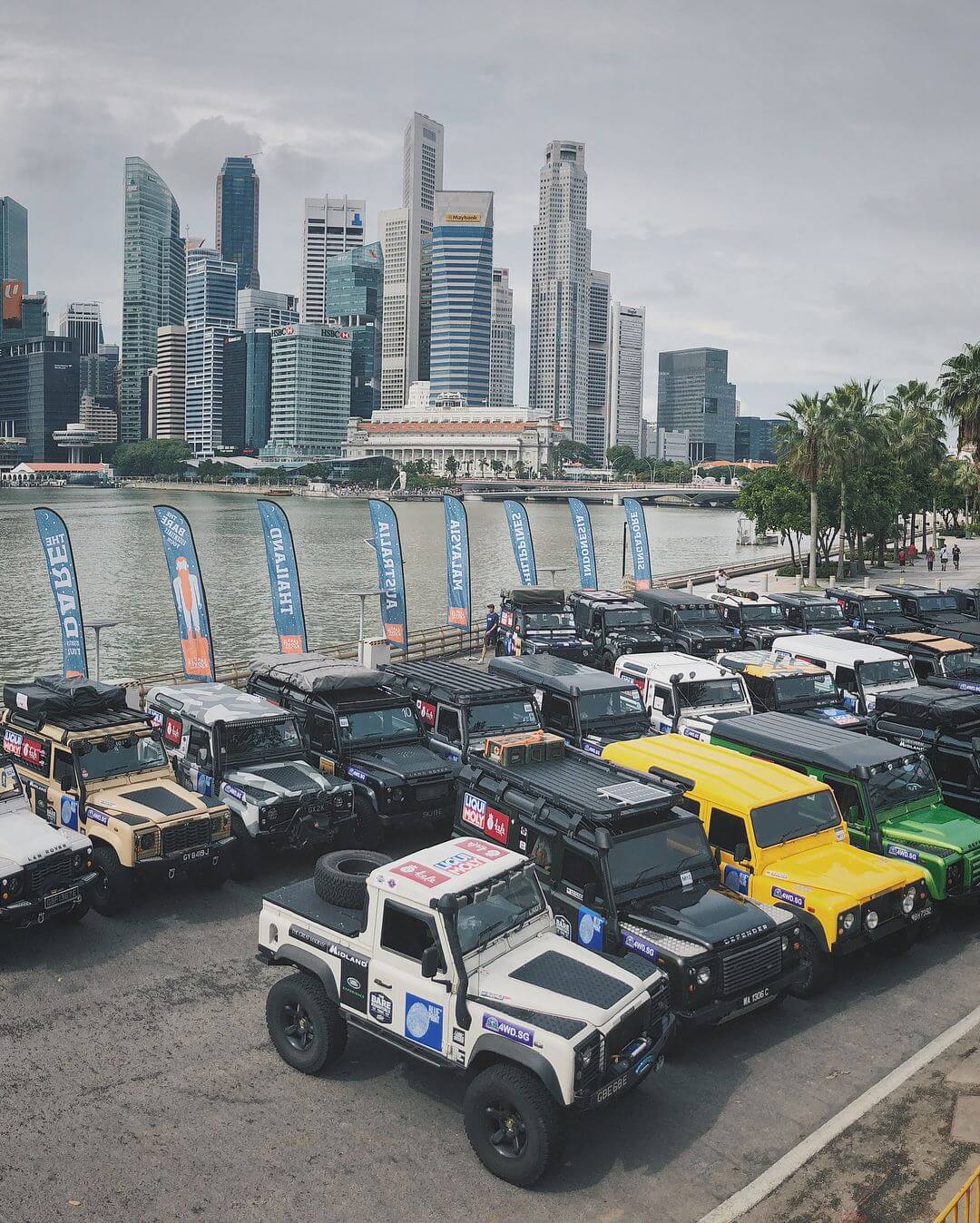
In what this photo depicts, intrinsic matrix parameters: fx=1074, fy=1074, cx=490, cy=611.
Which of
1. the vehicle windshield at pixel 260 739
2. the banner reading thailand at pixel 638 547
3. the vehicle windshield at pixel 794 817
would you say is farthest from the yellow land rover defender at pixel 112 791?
the banner reading thailand at pixel 638 547

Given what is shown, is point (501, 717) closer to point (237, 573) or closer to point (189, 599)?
point (189, 599)

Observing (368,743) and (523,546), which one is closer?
(368,743)

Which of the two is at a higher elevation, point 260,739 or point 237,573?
point 260,739

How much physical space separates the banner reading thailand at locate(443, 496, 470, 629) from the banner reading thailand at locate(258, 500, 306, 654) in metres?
6.71

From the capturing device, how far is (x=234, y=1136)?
7977 millimetres

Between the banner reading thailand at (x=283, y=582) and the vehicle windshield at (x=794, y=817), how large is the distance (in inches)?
602

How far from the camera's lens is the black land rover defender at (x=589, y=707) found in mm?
16578

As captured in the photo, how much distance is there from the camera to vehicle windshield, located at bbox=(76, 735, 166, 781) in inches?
517

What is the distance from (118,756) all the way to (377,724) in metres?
3.61

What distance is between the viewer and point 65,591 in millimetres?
22000

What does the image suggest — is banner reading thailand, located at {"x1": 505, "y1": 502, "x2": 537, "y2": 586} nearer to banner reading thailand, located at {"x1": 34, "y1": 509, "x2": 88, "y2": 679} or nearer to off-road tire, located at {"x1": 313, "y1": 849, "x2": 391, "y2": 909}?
banner reading thailand, located at {"x1": 34, "y1": 509, "x2": 88, "y2": 679}

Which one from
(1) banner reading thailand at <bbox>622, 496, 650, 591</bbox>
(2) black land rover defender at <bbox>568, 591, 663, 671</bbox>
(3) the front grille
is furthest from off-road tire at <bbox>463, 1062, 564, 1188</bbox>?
(1) banner reading thailand at <bbox>622, 496, 650, 591</bbox>

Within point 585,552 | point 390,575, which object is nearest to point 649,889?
point 390,575

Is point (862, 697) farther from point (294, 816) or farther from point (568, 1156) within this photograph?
point (568, 1156)
